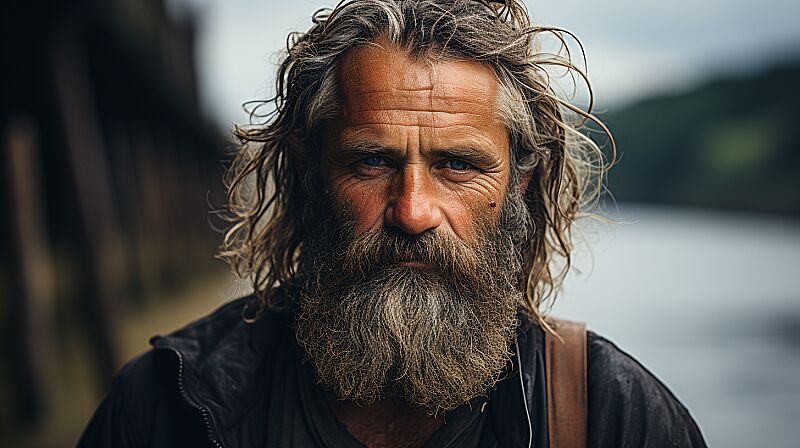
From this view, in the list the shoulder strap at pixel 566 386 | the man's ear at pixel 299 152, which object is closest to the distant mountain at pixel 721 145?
the man's ear at pixel 299 152

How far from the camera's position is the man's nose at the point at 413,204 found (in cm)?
255

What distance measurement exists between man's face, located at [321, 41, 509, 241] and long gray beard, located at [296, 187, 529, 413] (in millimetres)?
66

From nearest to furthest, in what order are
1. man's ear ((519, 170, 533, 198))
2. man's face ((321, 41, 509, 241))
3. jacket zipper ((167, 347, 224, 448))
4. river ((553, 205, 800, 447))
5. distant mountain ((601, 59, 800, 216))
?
jacket zipper ((167, 347, 224, 448)) → man's face ((321, 41, 509, 241)) → man's ear ((519, 170, 533, 198)) → river ((553, 205, 800, 447)) → distant mountain ((601, 59, 800, 216))

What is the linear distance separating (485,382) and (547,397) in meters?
0.20

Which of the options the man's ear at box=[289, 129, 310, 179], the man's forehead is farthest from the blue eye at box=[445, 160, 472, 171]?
the man's ear at box=[289, 129, 310, 179]

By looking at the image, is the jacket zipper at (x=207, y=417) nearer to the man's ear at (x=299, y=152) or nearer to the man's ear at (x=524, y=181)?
the man's ear at (x=299, y=152)

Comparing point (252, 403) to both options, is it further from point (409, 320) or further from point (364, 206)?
point (364, 206)

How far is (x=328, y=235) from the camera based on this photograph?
110 inches

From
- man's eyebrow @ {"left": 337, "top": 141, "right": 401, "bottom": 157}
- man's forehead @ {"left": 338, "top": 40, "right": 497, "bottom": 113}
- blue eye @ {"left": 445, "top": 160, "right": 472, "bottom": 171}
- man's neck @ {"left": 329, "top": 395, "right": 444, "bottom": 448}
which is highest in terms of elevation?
man's forehead @ {"left": 338, "top": 40, "right": 497, "bottom": 113}

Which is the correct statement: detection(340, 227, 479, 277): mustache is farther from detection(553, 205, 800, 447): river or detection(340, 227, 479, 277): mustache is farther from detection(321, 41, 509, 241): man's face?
detection(553, 205, 800, 447): river

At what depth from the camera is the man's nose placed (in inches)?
100

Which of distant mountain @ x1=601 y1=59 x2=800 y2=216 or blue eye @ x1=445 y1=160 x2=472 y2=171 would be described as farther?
distant mountain @ x1=601 y1=59 x2=800 y2=216

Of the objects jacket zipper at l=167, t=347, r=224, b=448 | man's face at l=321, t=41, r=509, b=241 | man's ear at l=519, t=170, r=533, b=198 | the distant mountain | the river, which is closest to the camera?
jacket zipper at l=167, t=347, r=224, b=448

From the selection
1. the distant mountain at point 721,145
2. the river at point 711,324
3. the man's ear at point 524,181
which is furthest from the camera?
the distant mountain at point 721,145
